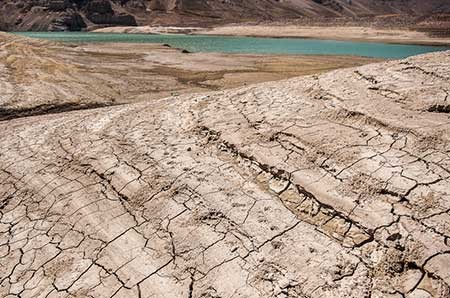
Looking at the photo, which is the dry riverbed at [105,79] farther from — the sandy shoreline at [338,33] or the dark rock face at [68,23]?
the dark rock face at [68,23]

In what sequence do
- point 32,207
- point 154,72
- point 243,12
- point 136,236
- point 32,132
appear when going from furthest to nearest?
1. point 243,12
2. point 154,72
3. point 32,132
4. point 32,207
5. point 136,236

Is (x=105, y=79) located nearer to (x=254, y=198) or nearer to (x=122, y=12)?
(x=254, y=198)

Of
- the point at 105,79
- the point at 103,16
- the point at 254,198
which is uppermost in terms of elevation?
the point at 254,198

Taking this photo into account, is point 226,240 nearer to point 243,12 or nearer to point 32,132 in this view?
point 32,132

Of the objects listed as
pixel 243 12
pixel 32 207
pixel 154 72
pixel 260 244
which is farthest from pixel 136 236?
pixel 243 12

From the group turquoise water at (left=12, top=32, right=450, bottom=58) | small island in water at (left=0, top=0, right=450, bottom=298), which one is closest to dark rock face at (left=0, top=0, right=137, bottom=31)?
turquoise water at (left=12, top=32, right=450, bottom=58)

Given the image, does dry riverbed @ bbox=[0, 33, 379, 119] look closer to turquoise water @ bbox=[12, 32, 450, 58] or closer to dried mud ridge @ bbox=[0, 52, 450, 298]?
dried mud ridge @ bbox=[0, 52, 450, 298]

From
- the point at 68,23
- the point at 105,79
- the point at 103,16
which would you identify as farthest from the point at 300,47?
the point at 103,16

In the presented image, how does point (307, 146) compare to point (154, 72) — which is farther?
point (154, 72)

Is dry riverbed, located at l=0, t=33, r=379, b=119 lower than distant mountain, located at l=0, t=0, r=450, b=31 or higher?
higher
